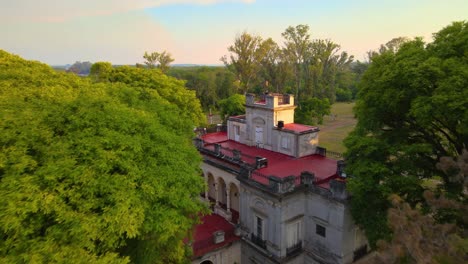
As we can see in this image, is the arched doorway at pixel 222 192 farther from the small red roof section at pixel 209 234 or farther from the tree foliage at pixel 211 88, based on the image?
the tree foliage at pixel 211 88

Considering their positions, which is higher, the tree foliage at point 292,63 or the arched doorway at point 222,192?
the tree foliage at point 292,63

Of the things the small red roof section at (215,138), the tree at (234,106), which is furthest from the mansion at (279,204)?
the tree at (234,106)

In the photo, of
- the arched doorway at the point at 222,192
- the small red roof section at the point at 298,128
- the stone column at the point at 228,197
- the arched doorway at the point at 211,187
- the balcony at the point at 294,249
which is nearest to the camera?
the balcony at the point at 294,249

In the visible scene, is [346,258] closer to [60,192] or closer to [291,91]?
[60,192]

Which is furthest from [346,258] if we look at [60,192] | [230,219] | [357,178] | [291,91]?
[291,91]

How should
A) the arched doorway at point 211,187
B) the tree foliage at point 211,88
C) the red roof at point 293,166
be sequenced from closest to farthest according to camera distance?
the red roof at point 293,166, the arched doorway at point 211,187, the tree foliage at point 211,88

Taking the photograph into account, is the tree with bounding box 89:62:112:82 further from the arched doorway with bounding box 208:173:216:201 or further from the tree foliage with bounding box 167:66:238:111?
the tree foliage with bounding box 167:66:238:111

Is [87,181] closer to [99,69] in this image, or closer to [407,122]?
[407,122]
